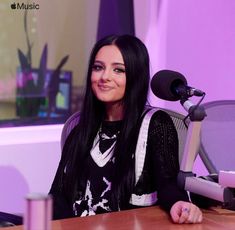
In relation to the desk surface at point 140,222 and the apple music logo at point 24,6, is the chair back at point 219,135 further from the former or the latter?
the apple music logo at point 24,6

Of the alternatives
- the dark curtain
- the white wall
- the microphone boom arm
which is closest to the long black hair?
the microphone boom arm

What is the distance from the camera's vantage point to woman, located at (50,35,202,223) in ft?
5.78

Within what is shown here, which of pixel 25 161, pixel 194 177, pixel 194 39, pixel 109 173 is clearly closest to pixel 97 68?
pixel 109 173

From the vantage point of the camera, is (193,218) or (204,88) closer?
(193,218)

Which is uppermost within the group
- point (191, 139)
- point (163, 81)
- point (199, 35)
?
point (199, 35)

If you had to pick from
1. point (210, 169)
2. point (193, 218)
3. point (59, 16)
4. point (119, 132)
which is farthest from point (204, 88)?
point (193, 218)

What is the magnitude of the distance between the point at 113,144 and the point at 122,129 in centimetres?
6

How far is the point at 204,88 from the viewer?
343 cm

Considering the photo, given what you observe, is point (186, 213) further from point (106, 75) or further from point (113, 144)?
point (106, 75)

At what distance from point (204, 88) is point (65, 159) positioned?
1723 mm

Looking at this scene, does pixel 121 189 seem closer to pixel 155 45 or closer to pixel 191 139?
pixel 191 139

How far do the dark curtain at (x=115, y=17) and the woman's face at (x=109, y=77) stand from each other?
4.29ft

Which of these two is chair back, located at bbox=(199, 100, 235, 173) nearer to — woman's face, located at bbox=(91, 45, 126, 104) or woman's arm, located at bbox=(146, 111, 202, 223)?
woman's arm, located at bbox=(146, 111, 202, 223)

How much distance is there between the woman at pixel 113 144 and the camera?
176cm
